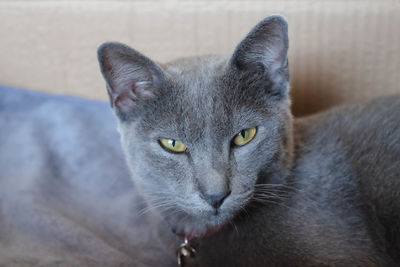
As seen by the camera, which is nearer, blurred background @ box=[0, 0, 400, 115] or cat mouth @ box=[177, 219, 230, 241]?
cat mouth @ box=[177, 219, 230, 241]

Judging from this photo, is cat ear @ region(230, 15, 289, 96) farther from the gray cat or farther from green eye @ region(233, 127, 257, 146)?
green eye @ region(233, 127, 257, 146)

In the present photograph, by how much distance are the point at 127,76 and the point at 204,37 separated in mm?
646

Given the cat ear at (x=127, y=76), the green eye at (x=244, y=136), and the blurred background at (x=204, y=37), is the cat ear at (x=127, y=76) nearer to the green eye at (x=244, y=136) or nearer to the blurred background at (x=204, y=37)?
the green eye at (x=244, y=136)

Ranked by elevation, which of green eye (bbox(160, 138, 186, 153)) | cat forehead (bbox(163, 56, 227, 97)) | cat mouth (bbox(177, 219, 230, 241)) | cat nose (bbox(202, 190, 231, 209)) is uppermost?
cat forehead (bbox(163, 56, 227, 97))

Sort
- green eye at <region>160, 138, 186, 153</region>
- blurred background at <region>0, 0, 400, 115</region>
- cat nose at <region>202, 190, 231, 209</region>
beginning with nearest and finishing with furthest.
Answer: cat nose at <region>202, 190, 231, 209</region> < green eye at <region>160, 138, 186, 153</region> < blurred background at <region>0, 0, 400, 115</region>

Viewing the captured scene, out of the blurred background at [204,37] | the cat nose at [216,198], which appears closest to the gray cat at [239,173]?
the cat nose at [216,198]

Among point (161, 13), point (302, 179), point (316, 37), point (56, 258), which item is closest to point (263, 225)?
point (302, 179)

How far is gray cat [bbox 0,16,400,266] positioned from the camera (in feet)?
3.55

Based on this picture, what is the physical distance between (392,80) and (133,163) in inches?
44.3

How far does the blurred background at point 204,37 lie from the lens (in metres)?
1.59

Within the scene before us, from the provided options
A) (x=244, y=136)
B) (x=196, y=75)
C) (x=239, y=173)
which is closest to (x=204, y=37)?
(x=196, y=75)

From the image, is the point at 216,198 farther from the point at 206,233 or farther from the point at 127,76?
the point at 127,76

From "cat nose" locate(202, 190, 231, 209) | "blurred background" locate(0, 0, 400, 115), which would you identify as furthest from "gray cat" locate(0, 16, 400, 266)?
"blurred background" locate(0, 0, 400, 115)

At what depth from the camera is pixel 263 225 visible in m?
1.17
